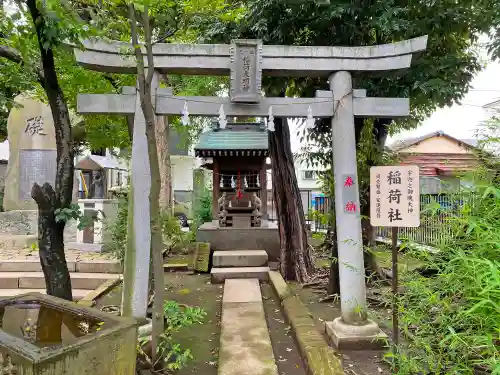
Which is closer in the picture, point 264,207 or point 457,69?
point 457,69

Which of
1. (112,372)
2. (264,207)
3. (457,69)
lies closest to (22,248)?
(264,207)

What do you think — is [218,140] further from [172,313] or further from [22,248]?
[172,313]

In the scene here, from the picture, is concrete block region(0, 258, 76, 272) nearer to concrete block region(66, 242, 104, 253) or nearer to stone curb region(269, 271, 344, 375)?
concrete block region(66, 242, 104, 253)

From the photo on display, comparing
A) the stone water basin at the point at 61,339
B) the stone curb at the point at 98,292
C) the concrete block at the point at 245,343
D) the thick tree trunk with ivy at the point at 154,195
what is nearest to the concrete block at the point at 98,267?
the stone curb at the point at 98,292

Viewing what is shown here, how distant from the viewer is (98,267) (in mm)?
7754

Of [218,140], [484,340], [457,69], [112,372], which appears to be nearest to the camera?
[484,340]

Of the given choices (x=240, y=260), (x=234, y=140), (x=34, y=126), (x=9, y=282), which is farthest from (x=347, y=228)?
(x=34, y=126)

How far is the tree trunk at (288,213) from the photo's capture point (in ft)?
25.5

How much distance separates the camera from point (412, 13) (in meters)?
6.19

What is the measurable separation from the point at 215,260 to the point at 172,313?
488 centimetres

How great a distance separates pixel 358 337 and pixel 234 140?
7.55 metres

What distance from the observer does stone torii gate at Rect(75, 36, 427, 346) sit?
4.41m

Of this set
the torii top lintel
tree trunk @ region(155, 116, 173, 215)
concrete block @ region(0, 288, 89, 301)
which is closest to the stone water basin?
the torii top lintel

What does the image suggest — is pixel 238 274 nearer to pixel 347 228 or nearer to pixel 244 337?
pixel 244 337
